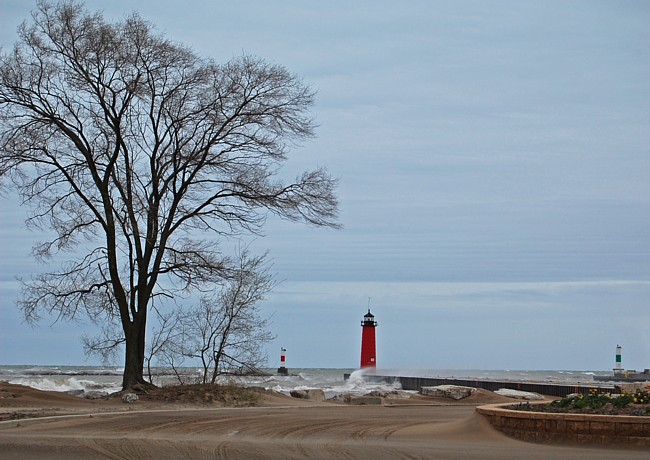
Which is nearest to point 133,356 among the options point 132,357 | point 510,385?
point 132,357

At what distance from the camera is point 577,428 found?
1519 cm

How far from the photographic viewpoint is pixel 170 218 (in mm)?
26453

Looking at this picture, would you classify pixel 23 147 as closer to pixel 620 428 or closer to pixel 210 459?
pixel 210 459

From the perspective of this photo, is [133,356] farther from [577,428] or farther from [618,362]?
[618,362]

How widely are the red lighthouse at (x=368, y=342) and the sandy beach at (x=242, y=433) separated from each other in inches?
1207

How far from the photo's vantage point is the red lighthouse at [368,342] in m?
55.4

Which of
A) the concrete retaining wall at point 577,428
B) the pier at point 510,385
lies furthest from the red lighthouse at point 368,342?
the concrete retaining wall at point 577,428

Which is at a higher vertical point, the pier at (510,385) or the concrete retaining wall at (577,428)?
the pier at (510,385)

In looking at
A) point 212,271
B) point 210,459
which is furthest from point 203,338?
point 210,459

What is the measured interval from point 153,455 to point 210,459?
38.5 inches

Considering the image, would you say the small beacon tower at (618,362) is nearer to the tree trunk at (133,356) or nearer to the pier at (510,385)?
the pier at (510,385)

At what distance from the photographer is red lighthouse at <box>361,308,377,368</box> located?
55438 mm

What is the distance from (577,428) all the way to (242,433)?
5.96 m

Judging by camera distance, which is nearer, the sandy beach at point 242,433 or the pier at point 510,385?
the sandy beach at point 242,433
